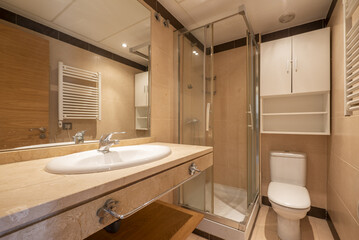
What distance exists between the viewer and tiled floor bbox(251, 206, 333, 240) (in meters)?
1.56

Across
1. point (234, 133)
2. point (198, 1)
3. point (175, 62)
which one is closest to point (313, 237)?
point (234, 133)

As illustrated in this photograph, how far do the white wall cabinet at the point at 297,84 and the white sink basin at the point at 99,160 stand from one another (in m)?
1.62

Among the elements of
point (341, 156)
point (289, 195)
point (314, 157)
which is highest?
point (341, 156)

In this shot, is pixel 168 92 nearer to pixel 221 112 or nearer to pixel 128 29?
pixel 128 29

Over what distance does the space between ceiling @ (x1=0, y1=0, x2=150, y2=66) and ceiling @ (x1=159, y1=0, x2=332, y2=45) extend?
448 mm

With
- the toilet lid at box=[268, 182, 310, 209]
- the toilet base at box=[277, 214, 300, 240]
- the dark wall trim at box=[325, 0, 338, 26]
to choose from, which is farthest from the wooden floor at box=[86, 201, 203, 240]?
the dark wall trim at box=[325, 0, 338, 26]

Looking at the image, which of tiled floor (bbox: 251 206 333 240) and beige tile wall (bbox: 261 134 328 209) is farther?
beige tile wall (bbox: 261 134 328 209)

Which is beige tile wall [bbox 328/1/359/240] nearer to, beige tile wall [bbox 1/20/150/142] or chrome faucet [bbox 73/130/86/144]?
beige tile wall [bbox 1/20/150/142]

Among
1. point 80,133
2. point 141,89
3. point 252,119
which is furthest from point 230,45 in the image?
point 80,133

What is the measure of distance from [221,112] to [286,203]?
1347 millimetres

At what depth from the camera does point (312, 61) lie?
1.72 m

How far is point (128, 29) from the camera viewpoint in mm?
1321

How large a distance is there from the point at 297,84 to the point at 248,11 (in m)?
0.96

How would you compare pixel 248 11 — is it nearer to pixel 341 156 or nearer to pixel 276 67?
pixel 276 67
